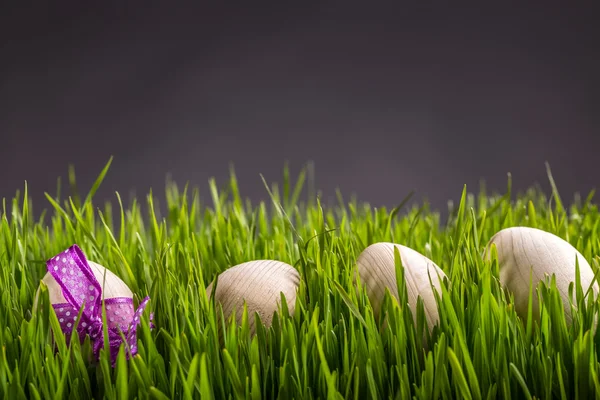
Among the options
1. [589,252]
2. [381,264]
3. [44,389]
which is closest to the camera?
[44,389]

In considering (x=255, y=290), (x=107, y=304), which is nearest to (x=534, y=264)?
(x=255, y=290)

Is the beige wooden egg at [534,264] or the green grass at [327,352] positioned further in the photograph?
the beige wooden egg at [534,264]

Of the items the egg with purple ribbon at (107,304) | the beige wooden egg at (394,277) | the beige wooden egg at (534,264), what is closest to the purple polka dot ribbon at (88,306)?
the egg with purple ribbon at (107,304)

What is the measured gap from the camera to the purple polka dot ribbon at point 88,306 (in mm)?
490

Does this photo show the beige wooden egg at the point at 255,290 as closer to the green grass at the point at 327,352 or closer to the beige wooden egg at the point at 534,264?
the green grass at the point at 327,352

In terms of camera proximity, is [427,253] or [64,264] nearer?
[64,264]

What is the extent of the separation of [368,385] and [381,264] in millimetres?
122

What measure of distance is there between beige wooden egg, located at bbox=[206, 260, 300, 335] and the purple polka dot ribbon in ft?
0.21

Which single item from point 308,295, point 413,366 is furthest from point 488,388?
point 308,295

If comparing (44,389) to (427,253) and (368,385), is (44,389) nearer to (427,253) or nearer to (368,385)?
(368,385)

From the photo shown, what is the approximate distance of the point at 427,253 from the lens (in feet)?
2.33

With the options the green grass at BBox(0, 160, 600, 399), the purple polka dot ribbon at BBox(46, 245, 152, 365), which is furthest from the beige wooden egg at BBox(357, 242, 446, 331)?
the purple polka dot ribbon at BBox(46, 245, 152, 365)

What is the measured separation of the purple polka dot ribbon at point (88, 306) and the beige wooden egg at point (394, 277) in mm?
175

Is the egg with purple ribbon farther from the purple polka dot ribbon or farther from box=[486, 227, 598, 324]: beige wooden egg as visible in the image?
box=[486, 227, 598, 324]: beige wooden egg
